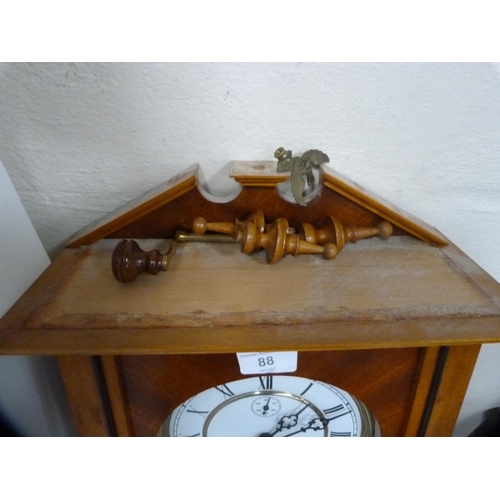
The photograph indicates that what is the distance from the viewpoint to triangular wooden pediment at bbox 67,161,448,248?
0.63 m

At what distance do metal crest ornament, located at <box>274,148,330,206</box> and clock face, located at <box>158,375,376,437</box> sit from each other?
313 mm

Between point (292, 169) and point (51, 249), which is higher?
point (292, 169)

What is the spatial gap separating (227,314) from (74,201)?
0.40 metres

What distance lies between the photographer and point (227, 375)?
1.91 ft

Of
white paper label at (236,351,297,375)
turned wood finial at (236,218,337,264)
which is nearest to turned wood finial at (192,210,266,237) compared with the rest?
turned wood finial at (236,218,337,264)

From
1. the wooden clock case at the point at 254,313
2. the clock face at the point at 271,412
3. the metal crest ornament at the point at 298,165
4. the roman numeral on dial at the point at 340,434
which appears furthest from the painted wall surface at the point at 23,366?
the roman numeral on dial at the point at 340,434

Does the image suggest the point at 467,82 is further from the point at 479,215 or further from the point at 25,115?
the point at 25,115

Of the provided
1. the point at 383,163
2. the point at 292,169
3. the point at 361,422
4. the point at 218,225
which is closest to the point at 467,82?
the point at 383,163

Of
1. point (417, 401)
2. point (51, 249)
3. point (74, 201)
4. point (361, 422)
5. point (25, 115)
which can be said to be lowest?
point (361, 422)

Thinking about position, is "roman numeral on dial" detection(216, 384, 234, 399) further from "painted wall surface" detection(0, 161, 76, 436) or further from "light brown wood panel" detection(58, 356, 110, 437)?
"painted wall surface" detection(0, 161, 76, 436)

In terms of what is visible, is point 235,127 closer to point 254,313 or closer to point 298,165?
point 298,165

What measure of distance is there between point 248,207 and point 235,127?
0.47 feet

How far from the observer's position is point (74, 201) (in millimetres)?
722

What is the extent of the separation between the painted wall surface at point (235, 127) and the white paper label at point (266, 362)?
0.31 metres
